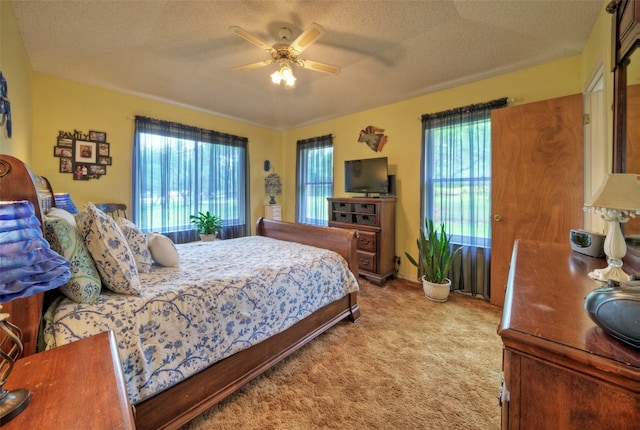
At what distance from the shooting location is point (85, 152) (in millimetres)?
3201

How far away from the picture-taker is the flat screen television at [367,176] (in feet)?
12.1

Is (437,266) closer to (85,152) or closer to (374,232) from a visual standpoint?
(374,232)

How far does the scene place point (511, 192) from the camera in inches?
104

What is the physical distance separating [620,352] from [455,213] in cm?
294

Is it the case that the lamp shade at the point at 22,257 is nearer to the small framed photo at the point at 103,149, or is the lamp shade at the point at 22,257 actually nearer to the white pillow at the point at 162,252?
the white pillow at the point at 162,252

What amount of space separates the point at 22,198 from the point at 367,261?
3.24m

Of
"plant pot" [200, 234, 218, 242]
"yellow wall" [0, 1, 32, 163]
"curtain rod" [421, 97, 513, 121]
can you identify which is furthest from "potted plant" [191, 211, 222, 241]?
"curtain rod" [421, 97, 513, 121]

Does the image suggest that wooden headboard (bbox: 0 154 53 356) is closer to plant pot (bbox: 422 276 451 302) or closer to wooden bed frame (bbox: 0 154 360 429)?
wooden bed frame (bbox: 0 154 360 429)

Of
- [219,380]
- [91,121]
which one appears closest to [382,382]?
[219,380]

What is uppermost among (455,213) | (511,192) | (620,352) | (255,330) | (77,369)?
(511,192)

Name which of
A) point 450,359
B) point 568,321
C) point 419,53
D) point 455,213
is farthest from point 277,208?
point 568,321

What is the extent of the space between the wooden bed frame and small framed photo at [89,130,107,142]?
8.96 ft

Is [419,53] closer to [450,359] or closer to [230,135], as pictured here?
[450,359]

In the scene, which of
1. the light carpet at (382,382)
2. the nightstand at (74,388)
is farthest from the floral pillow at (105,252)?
the light carpet at (382,382)
